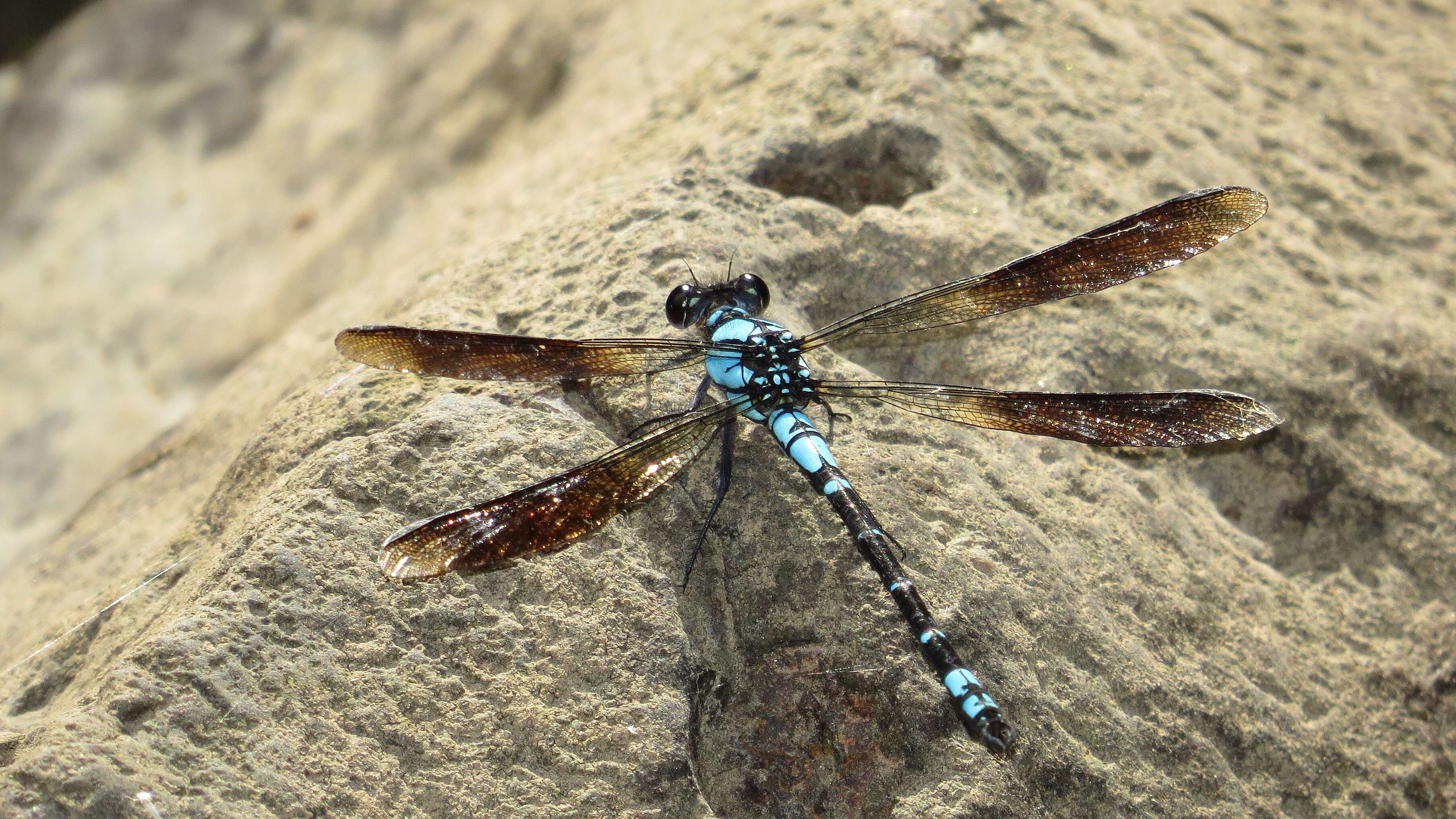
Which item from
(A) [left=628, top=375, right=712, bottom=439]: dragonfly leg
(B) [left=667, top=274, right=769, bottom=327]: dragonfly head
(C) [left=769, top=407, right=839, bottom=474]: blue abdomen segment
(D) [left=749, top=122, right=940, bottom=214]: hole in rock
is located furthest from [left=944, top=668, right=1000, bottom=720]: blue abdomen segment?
(D) [left=749, top=122, right=940, bottom=214]: hole in rock

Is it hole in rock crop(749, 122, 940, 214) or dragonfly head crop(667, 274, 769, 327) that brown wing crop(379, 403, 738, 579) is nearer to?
dragonfly head crop(667, 274, 769, 327)

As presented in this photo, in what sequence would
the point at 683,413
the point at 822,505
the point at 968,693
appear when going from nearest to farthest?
the point at 968,693 → the point at 822,505 → the point at 683,413

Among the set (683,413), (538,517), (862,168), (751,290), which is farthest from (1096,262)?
(538,517)

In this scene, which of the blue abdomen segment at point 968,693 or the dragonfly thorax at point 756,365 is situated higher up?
the dragonfly thorax at point 756,365

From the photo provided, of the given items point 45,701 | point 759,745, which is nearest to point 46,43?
point 45,701

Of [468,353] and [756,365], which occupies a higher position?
[468,353]

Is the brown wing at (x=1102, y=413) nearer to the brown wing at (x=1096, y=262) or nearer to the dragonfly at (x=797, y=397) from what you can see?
the dragonfly at (x=797, y=397)

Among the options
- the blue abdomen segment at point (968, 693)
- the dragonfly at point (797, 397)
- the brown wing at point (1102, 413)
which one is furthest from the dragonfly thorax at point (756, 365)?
the blue abdomen segment at point (968, 693)

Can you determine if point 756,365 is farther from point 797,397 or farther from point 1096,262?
point 1096,262

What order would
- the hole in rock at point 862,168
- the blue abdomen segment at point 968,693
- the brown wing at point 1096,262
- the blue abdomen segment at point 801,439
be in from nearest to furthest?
the blue abdomen segment at point 968,693 < the blue abdomen segment at point 801,439 < the brown wing at point 1096,262 < the hole in rock at point 862,168
